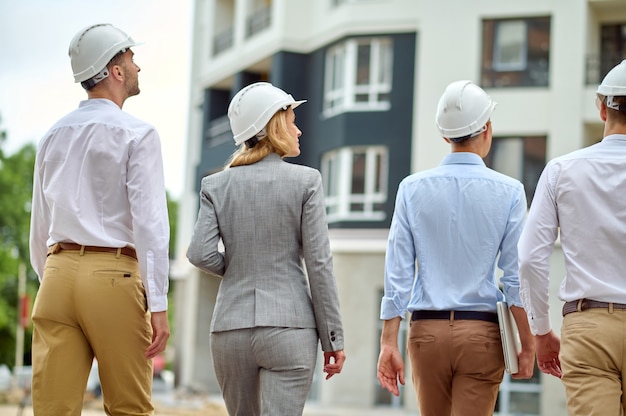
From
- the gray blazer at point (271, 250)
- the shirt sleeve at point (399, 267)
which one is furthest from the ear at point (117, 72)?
the shirt sleeve at point (399, 267)

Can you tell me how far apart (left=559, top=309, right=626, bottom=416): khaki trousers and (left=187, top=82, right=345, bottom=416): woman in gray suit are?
3.54 ft

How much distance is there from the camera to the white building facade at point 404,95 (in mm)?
31156

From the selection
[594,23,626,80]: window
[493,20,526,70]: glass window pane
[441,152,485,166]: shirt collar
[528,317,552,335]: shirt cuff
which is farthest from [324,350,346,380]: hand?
[594,23,626,80]: window

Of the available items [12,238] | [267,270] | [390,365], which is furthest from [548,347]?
[12,238]

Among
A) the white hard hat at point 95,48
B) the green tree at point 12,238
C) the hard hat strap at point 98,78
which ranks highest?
the white hard hat at point 95,48

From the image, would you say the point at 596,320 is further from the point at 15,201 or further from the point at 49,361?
the point at 15,201

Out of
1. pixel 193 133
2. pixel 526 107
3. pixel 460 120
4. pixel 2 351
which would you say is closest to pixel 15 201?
pixel 2 351

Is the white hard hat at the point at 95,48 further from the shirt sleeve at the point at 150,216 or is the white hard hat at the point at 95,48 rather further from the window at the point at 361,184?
the window at the point at 361,184

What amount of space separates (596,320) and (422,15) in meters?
28.5

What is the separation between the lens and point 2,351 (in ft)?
207

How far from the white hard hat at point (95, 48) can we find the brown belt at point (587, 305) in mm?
2402

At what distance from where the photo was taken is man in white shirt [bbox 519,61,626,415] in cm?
480

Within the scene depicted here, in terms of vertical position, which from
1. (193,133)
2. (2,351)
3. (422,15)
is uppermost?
(422,15)

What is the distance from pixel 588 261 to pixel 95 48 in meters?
2.51
